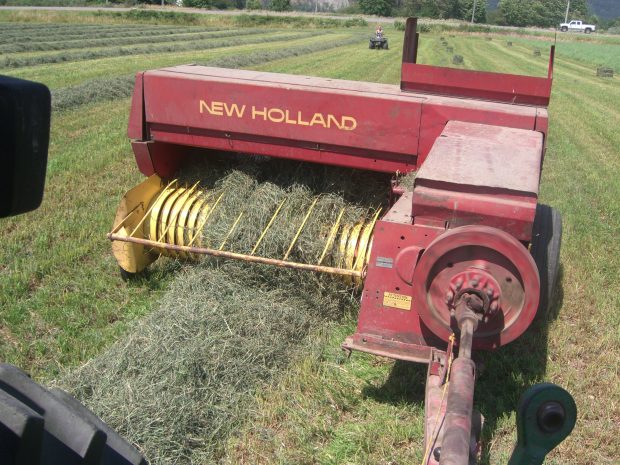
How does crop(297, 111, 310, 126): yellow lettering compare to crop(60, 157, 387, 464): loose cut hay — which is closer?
crop(60, 157, 387, 464): loose cut hay

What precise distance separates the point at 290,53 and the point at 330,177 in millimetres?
19342

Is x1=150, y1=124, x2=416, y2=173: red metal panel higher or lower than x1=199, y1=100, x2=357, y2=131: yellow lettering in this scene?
lower

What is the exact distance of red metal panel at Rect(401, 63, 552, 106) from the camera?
4.38m

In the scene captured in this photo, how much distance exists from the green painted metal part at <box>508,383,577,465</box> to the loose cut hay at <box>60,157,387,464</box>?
161cm

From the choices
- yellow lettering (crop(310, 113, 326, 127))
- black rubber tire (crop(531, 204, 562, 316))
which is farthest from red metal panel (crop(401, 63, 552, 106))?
black rubber tire (crop(531, 204, 562, 316))

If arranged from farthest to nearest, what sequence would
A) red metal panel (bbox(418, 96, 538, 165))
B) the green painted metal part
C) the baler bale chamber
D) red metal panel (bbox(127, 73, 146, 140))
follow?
red metal panel (bbox(127, 73, 146, 140)) < red metal panel (bbox(418, 96, 538, 165)) < the baler bale chamber < the green painted metal part

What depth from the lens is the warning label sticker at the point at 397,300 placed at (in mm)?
3156

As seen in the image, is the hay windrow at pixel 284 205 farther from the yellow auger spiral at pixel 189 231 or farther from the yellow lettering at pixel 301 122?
the yellow lettering at pixel 301 122

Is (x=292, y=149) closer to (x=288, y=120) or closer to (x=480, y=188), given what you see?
(x=288, y=120)

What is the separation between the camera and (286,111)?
14.2 feet

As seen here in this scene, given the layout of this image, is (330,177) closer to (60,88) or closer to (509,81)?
(509,81)

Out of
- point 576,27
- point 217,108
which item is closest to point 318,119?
point 217,108

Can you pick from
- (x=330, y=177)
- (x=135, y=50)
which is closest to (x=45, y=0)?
(x=135, y=50)

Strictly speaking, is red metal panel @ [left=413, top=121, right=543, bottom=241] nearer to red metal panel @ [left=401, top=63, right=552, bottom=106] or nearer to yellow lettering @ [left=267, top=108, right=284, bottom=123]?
red metal panel @ [left=401, top=63, right=552, bottom=106]
